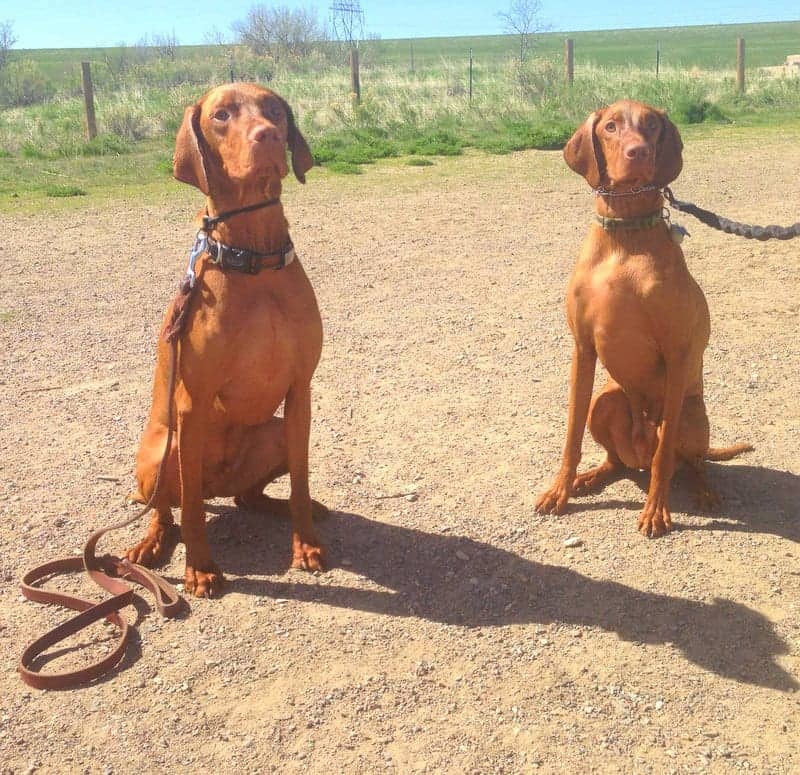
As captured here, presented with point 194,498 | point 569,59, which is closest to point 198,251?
point 194,498

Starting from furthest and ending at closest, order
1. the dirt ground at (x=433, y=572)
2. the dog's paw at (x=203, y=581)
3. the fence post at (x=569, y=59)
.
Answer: the fence post at (x=569, y=59)
the dog's paw at (x=203, y=581)
the dirt ground at (x=433, y=572)

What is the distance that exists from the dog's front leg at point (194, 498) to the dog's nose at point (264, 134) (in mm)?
967

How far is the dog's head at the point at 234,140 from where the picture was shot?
2928mm

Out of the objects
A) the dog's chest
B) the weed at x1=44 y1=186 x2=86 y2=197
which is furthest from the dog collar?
the weed at x1=44 y1=186 x2=86 y2=197

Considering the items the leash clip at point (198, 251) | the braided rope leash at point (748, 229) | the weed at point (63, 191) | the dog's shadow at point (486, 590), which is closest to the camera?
the dog's shadow at point (486, 590)

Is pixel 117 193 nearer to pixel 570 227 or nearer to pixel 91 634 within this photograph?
pixel 570 227

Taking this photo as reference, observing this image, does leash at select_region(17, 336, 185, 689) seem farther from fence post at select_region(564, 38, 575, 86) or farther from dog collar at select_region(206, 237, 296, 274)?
fence post at select_region(564, 38, 575, 86)

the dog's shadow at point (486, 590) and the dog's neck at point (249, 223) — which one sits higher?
the dog's neck at point (249, 223)

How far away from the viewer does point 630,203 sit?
11.7 ft

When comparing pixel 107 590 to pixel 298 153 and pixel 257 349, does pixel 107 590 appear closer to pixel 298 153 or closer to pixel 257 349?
pixel 257 349

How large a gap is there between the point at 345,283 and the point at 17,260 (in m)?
3.28

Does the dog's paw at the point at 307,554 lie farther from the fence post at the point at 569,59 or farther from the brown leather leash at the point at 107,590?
the fence post at the point at 569,59

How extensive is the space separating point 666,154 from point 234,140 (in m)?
1.62

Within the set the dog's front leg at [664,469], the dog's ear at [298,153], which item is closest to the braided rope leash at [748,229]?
the dog's front leg at [664,469]
